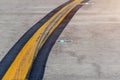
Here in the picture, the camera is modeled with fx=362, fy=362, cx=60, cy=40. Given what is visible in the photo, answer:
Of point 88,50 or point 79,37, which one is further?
point 79,37

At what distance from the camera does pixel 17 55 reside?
865 centimetres

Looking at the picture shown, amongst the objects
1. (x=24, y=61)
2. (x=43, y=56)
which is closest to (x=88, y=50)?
(x=43, y=56)

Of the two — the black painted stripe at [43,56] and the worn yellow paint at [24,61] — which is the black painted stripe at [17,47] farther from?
the black painted stripe at [43,56]

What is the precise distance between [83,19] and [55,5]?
2834mm

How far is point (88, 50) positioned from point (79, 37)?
4.08ft

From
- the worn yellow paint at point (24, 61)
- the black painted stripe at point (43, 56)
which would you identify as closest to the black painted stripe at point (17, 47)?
the worn yellow paint at point (24, 61)

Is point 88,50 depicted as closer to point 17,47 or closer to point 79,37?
point 79,37

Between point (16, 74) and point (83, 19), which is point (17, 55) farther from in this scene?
point (83, 19)

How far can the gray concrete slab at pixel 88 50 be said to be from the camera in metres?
7.43

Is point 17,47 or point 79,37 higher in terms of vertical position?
point 17,47

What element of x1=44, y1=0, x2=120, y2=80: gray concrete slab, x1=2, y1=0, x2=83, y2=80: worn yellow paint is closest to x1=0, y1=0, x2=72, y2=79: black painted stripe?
x1=2, y1=0, x2=83, y2=80: worn yellow paint

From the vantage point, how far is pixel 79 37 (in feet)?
33.5

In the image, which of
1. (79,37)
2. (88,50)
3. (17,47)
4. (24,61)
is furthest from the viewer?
(79,37)

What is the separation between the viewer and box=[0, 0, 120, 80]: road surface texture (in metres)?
7.59
